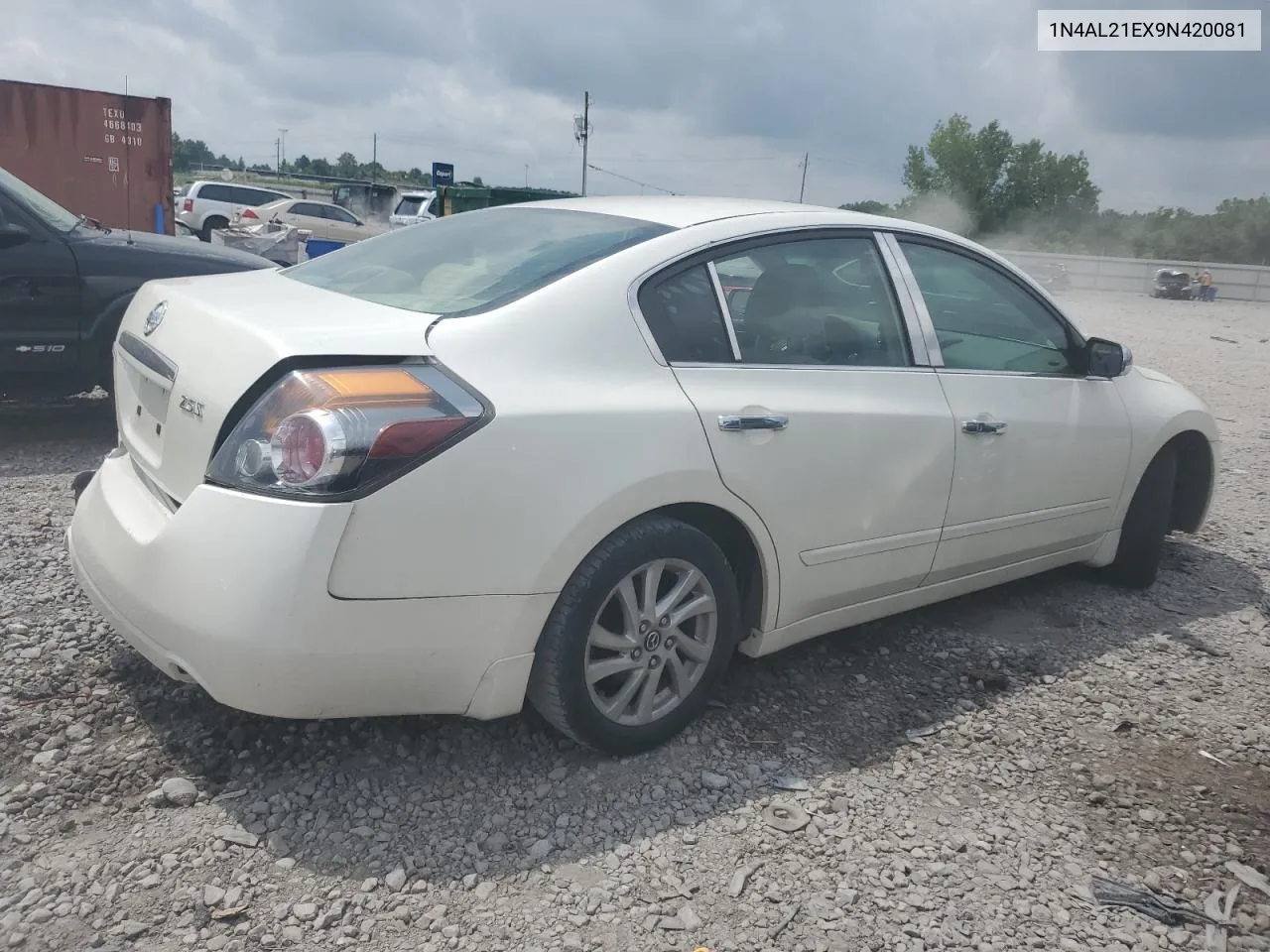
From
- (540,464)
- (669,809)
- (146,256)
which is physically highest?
(146,256)

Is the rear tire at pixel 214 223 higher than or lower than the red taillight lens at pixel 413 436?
higher

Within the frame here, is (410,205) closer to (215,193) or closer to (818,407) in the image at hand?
(215,193)

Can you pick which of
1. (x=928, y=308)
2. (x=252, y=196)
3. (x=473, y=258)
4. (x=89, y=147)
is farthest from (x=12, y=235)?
(x=252, y=196)

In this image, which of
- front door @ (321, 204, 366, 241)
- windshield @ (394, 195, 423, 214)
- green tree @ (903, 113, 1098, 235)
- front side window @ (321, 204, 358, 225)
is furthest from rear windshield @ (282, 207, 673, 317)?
green tree @ (903, 113, 1098, 235)

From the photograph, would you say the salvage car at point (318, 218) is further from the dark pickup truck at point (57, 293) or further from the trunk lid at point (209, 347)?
the trunk lid at point (209, 347)

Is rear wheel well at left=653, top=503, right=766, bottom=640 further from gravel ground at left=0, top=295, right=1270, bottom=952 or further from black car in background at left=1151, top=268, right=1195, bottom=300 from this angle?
black car in background at left=1151, top=268, right=1195, bottom=300

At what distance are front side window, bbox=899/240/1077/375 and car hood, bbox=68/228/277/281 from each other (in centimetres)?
396

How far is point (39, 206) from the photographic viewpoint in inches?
243

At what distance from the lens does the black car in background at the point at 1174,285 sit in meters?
37.5

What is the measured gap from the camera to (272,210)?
26.6 meters

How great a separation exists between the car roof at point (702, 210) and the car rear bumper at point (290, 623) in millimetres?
1376

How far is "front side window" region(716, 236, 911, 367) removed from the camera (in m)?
3.19

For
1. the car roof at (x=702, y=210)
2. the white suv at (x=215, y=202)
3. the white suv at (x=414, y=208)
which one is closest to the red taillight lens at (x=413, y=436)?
the car roof at (x=702, y=210)

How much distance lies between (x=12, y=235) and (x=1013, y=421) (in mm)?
5408
